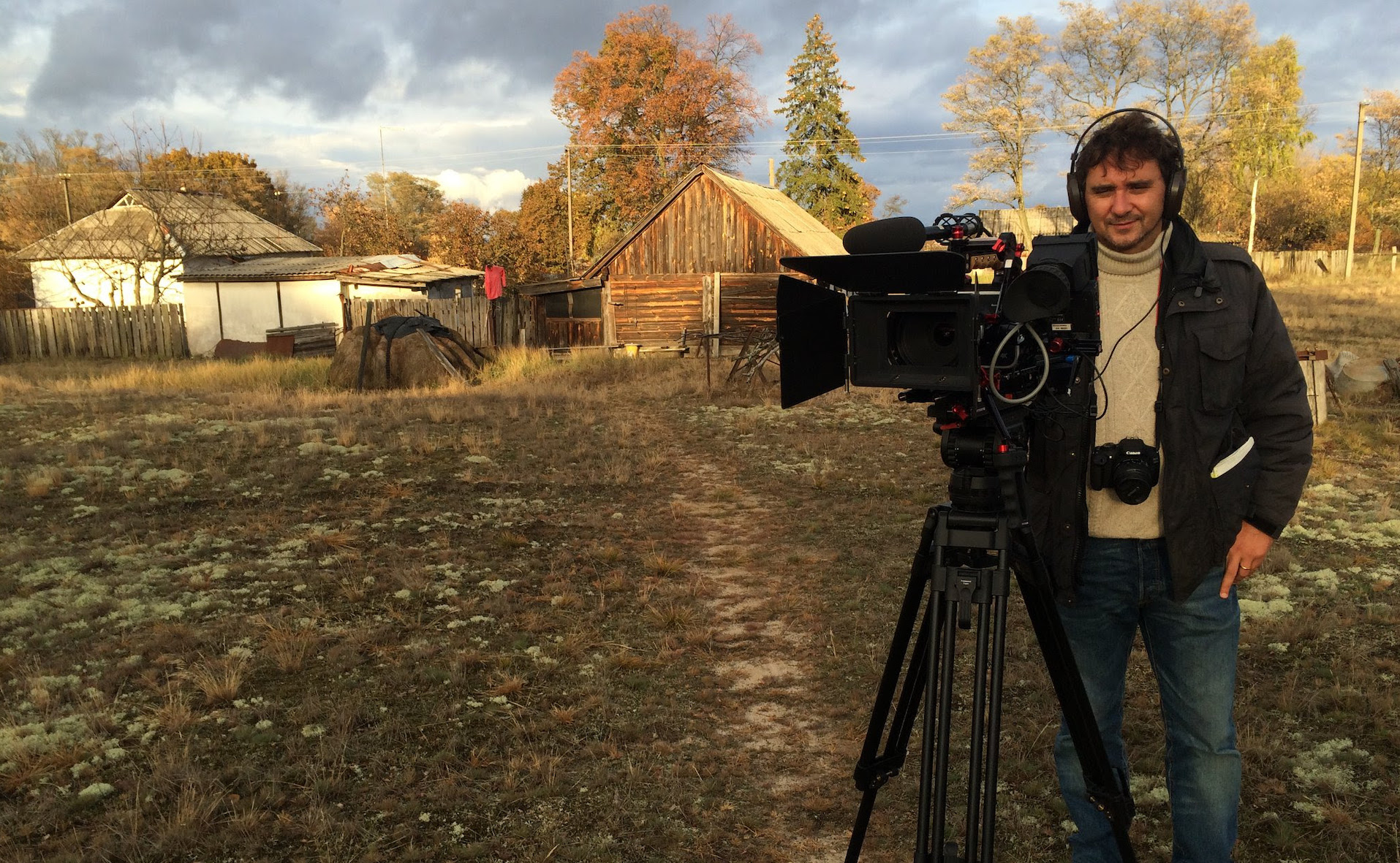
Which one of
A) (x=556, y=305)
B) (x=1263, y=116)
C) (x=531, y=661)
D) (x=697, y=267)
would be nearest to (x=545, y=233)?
(x=556, y=305)

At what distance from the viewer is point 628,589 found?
219 inches

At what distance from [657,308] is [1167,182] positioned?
72.5ft

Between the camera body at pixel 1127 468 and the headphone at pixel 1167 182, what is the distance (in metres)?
0.61

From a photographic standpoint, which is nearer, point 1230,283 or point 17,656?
point 1230,283

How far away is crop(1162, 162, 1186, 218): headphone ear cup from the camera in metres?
2.22

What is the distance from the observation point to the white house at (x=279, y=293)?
26.8m

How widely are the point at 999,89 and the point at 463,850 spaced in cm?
4206

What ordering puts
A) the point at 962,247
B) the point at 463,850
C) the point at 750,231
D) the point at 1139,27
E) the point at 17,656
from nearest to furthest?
the point at 962,247, the point at 463,850, the point at 17,656, the point at 750,231, the point at 1139,27

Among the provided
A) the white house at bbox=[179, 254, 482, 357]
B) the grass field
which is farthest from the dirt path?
the white house at bbox=[179, 254, 482, 357]

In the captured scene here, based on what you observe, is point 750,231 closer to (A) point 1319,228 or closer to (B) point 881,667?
(B) point 881,667

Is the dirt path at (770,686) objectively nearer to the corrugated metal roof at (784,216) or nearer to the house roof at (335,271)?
the corrugated metal roof at (784,216)

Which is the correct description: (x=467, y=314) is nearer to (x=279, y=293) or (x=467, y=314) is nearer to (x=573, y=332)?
(x=573, y=332)

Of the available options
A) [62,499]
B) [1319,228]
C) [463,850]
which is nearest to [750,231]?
[62,499]

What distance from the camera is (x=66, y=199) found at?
35.1m
